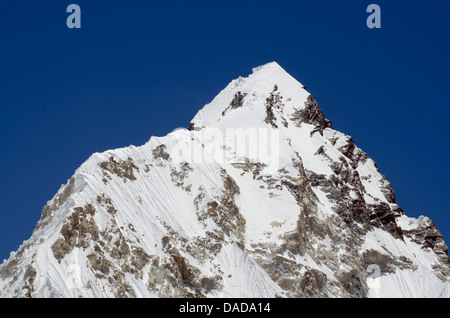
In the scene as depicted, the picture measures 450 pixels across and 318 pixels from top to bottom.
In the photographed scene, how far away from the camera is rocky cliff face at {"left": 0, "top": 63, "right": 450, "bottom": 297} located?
116 meters

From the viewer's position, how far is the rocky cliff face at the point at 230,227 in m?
116

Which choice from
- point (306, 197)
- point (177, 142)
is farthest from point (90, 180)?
point (306, 197)

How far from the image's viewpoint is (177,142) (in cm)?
15175

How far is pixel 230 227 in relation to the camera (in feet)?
454

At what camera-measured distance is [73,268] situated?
112 metres

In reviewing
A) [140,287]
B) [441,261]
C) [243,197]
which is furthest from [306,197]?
[140,287]

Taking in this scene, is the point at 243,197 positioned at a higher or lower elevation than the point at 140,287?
higher

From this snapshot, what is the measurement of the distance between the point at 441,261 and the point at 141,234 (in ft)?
221

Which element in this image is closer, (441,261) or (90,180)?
(90,180)

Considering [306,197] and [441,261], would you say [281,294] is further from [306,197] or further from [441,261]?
[441,261]

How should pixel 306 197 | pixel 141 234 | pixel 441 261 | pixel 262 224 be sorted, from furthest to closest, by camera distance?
1. pixel 441 261
2. pixel 306 197
3. pixel 262 224
4. pixel 141 234

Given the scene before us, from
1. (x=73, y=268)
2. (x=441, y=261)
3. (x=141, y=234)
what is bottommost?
(x=73, y=268)
